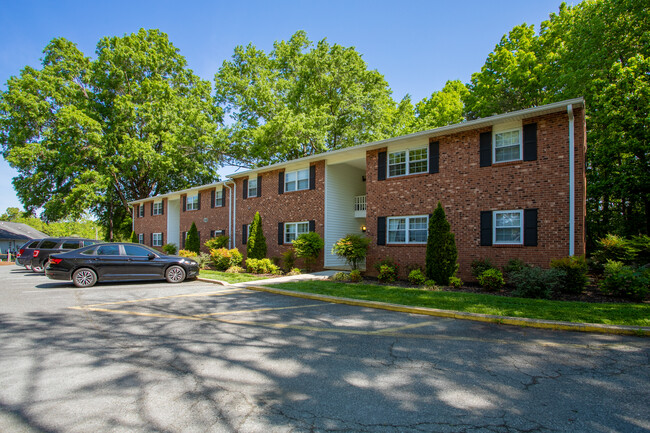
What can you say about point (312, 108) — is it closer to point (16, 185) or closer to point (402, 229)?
point (402, 229)

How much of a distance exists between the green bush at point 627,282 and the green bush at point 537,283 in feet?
3.41

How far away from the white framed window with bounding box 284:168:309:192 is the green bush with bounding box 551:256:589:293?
1139 cm

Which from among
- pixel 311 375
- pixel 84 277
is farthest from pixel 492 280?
pixel 84 277

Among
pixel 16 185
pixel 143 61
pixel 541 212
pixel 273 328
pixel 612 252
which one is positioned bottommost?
pixel 273 328

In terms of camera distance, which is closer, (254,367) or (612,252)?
(254,367)

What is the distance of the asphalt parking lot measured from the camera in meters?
3.06

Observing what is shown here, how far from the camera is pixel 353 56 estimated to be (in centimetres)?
3052

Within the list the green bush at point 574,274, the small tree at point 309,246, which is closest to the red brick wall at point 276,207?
the small tree at point 309,246

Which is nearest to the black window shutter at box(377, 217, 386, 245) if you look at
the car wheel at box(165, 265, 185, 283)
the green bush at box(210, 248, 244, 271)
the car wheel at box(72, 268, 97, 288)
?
the green bush at box(210, 248, 244, 271)

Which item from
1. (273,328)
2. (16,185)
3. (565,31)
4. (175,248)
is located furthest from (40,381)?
(16,185)

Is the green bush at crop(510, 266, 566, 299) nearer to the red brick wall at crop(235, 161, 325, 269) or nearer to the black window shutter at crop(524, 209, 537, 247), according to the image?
the black window shutter at crop(524, 209, 537, 247)

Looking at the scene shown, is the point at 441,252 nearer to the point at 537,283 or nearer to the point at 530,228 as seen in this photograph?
the point at 530,228

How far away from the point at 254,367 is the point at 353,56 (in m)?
30.9

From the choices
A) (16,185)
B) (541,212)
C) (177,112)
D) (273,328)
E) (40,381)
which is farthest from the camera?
(177,112)
